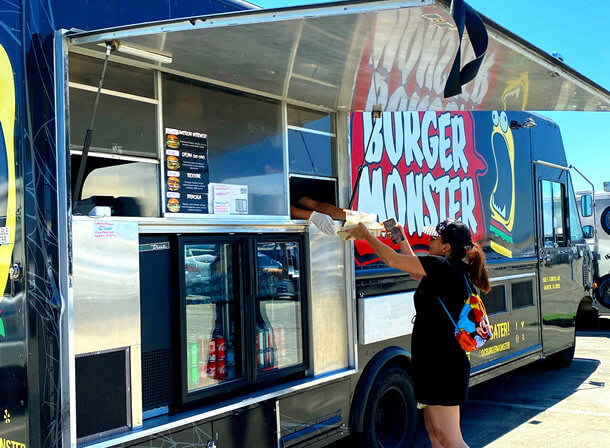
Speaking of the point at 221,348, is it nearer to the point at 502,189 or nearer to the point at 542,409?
the point at 502,189

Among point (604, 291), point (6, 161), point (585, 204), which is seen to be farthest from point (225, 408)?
point (604, 291)

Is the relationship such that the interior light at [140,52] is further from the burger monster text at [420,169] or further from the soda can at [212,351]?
the burger monster text at [420,169]

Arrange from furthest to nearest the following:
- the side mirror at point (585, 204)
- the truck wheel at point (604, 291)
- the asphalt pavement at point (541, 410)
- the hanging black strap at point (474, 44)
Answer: the truck wheel at point (604, 291)
the side mirror at point (585, 204)
the asphalt pavement at point (541, 410)
the hanging black strap at point (474, 44)

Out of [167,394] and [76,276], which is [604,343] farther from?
[76,276]

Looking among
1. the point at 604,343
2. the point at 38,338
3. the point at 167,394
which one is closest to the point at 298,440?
the point at 167,394

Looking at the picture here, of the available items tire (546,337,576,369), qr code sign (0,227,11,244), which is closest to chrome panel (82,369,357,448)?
qr code sign (0,227,11,244)

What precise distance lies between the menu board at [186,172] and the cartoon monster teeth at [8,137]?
0.79m

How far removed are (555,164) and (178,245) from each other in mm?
5766

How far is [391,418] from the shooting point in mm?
4793

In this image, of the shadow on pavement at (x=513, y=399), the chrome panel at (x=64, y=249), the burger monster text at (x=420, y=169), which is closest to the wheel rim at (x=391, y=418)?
the shadow on pavement at (x=513, y=399)

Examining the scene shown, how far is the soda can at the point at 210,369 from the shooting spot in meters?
3.46

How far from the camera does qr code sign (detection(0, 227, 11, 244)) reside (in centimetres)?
275

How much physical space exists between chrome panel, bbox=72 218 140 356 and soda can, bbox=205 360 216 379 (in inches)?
23.9

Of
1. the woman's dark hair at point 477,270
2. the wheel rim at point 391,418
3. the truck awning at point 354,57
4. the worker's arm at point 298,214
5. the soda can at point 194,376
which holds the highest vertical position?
the truck awning at point 354,57
